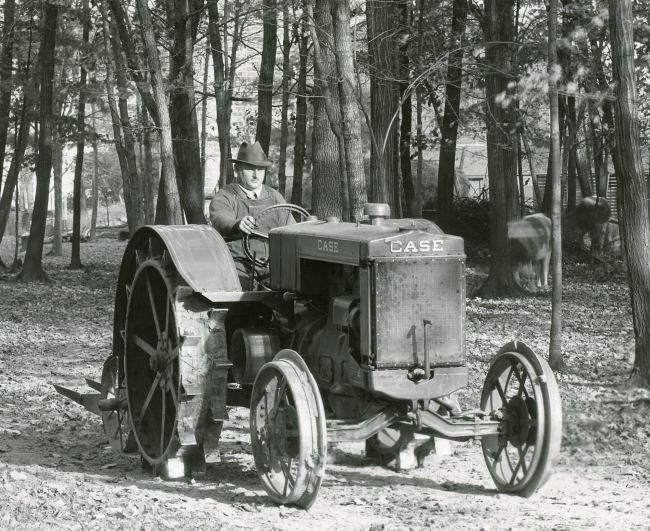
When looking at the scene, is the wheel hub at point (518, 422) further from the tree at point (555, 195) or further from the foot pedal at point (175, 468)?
the tree at point (555, 195)

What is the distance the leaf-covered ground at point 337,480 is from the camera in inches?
229

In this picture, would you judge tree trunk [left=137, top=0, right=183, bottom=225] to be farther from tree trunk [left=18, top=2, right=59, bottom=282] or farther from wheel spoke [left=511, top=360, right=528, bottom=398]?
wheel spoke [left=511, top=360, right=528, bottom=398]

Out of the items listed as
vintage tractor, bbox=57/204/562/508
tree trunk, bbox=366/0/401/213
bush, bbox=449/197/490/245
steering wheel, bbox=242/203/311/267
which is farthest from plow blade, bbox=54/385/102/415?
bush, bbox=449/197/490/245

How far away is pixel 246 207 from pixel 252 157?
36 cm

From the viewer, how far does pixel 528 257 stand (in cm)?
2016

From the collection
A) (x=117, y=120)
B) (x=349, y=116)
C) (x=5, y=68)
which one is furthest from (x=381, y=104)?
(x=5, y=68)

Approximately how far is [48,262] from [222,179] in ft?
27.8

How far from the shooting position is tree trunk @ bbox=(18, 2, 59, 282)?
929 inches

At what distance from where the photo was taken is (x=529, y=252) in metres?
20.2

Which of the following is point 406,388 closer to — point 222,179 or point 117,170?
point 222,179

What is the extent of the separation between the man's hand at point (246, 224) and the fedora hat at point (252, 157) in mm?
634

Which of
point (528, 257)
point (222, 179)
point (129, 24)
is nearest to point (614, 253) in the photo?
point (528, 257)

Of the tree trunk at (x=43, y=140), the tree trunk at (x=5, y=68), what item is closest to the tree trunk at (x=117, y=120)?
the tree trunk at (x=43, y=140)

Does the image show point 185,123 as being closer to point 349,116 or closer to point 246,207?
point 349,116
